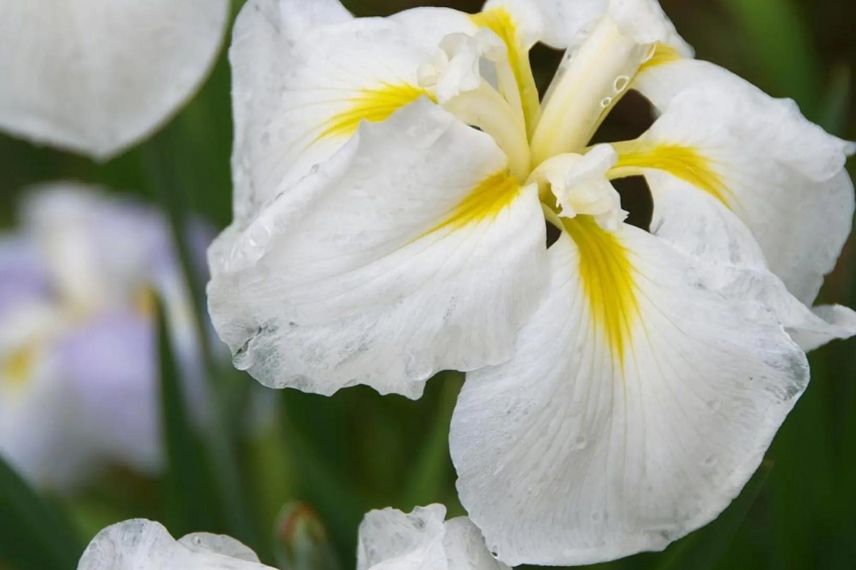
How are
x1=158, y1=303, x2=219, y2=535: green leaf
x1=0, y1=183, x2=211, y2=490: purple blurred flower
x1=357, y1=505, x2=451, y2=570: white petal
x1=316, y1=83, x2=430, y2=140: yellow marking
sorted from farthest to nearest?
x1=0, y1=183, x2=211, y2=490: purple blurred flower, x1=158, y1=303, x2=219, y2=535: green leaf, x1=316, y1=83, x2=430, y2=140: yellow marking, x1=357, y1=505, x2=451, y2=570: white petal

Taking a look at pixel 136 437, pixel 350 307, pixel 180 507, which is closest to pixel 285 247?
pixel 350 307

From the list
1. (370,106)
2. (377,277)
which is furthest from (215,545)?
(370,106)

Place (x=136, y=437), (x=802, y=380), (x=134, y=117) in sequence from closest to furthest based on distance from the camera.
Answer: (x=802, y=380) < (x=134, y=117) < (x=136, y=437)

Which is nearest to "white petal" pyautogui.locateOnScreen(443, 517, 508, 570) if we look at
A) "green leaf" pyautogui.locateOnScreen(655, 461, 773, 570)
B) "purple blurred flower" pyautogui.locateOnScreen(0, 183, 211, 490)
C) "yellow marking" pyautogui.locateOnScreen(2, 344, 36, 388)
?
"green leaf" pyautogui.locateOnScreen(655, 461, 773, 570)

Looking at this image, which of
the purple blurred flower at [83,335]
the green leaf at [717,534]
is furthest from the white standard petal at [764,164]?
the purple blurred flower at [83,335]

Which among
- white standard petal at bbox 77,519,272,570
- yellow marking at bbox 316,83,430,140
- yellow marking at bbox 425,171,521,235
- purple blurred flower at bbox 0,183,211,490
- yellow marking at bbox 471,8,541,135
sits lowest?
purple blurred flower at bbox 0,183,211,490

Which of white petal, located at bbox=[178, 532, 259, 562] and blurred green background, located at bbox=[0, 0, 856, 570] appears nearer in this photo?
white petal, located at bbox=[178, 532, 259, 562]

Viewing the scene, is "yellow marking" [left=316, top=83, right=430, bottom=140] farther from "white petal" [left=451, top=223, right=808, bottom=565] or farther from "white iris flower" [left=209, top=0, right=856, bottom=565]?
"white petal" [left=451, top=223, right=808, bottom=565]

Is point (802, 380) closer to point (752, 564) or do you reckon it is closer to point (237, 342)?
point (237, 342)
